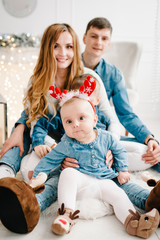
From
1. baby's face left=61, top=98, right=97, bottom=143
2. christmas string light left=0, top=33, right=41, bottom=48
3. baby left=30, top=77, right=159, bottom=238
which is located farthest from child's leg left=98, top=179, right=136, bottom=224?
christmas string light left=0, top=33, right=41, bottom=48

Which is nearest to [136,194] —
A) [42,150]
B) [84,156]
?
Result: [84,156]

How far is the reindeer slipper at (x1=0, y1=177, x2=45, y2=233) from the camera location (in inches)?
40.3

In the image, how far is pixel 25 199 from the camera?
1040mm

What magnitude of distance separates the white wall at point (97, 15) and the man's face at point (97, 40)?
1793 millimetres

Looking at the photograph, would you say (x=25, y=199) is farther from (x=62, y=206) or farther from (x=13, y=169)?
(x=13, y=169)

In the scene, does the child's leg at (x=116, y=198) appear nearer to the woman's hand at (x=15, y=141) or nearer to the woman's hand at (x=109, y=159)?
the woman's hand at (x=109, y=159)

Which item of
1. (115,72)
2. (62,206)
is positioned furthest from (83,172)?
(115,72)

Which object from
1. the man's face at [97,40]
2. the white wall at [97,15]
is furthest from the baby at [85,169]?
the white wall at [97,15]

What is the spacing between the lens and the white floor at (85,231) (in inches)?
43.5

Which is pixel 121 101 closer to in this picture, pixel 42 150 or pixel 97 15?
pixel 42 150

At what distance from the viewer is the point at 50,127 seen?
1713mm

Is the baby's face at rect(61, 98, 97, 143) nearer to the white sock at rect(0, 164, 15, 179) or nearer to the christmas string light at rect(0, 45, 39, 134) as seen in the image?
the white sock at rect(0, 164, 15, 179)

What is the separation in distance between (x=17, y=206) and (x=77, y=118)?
0.48m

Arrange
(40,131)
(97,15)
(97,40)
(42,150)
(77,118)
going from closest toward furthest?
(77,118) < (42,150) < (40,131) < (97,40) < (97,15)
